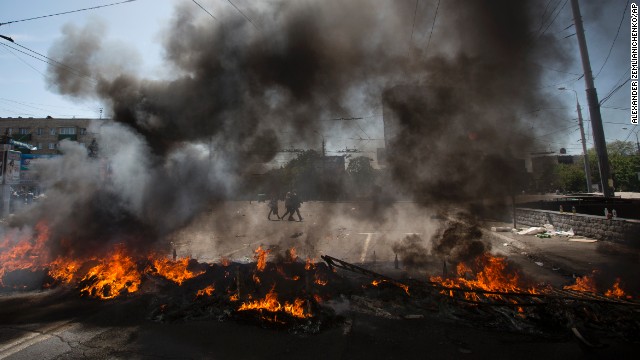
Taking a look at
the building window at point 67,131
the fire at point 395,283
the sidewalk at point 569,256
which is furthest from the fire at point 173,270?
the building window at point 67,131

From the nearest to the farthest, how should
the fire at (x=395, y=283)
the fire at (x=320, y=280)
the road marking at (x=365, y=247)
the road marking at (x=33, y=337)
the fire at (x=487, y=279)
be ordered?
1. the road marking at (x=33, y=337)
2. the fire at (x=487, y=279)
3. the fire at (x=395, y=283)
4. the fire at (x=320, y=280)
5. the road marking at (x=365, y=247)

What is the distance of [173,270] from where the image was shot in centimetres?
694

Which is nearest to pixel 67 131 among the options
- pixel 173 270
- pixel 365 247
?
pixel 173 270

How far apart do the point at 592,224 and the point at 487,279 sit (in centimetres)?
753

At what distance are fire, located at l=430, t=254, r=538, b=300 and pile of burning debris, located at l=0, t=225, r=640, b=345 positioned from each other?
0.06 ft

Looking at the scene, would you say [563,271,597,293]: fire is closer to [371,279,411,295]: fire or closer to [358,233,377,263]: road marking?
[371,279,411,295]: fire

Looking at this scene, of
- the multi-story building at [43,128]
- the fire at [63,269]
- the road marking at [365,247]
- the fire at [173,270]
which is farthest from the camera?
the multi-story building at [43,128]

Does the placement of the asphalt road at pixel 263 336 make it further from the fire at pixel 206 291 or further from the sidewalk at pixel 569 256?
the fire at pixel 206 291

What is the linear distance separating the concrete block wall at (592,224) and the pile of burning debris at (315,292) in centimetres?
459

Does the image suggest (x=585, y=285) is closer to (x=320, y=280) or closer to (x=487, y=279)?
(x=487, y=279)

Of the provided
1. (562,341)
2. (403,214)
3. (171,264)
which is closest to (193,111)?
(171,264)

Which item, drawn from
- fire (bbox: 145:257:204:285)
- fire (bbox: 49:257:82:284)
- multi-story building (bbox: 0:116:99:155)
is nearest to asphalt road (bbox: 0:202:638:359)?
fire (bbox: 49:257:82:284)

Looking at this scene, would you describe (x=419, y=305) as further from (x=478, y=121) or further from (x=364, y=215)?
(x=364, y=215)

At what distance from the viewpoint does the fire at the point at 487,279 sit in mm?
5488
